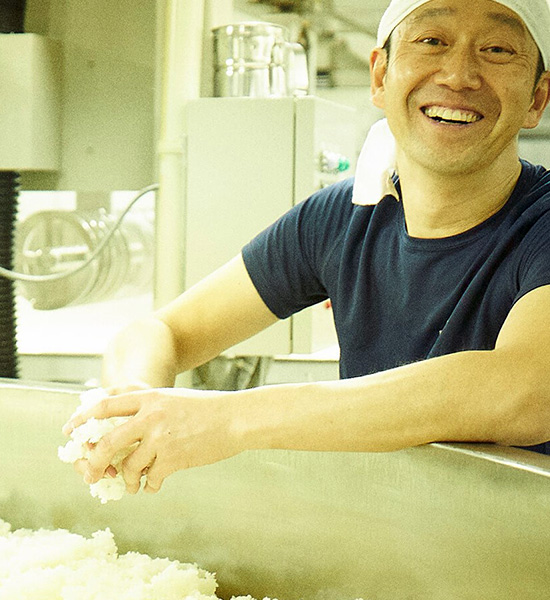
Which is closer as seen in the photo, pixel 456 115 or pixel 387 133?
pixel 456 115

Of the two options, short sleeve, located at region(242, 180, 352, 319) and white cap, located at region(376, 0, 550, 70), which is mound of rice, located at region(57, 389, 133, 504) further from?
white cap, located at region(376, 0, 550, 70)

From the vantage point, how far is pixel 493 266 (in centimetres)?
122

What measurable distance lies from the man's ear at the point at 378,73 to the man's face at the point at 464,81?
0.09 m

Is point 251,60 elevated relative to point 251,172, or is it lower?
elevated

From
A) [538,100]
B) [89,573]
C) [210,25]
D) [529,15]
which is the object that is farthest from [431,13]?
[210,25]

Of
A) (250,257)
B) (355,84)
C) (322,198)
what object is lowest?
(250,257)

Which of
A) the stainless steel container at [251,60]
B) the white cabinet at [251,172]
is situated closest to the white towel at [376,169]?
the white cabinet at [251,172]

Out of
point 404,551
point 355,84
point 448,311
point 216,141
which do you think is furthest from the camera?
point 355,84

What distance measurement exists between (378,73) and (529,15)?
0.29 m

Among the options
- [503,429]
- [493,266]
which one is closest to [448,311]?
[493,266]

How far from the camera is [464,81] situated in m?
1.27

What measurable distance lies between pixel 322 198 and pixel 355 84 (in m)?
3.55

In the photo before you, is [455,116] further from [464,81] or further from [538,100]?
[538,100]

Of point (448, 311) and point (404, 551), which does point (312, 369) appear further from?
point (404, 551)
